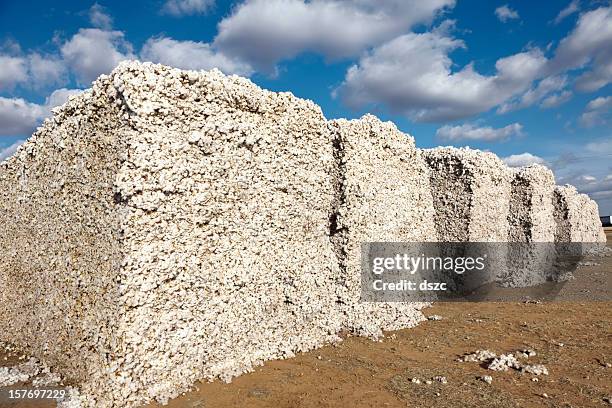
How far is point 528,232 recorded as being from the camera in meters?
15.9

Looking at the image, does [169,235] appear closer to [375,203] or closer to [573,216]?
[375,203]

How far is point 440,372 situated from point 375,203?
386 centimetres

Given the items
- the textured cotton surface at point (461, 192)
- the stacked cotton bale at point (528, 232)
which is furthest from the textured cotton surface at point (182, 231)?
the stacked cotton bale at point (528, 232)

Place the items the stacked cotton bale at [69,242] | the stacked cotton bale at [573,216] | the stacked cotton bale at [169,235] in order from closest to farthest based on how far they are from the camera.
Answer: the stacked cotton bale at [169,235]
the stacked cotton bale at [69,242]
the stacked cotton bale at [573,216]

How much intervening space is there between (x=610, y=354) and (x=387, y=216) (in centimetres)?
501

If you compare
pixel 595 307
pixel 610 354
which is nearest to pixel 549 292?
pixel 595 307

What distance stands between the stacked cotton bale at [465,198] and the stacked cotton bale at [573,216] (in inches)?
364

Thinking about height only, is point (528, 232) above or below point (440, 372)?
above

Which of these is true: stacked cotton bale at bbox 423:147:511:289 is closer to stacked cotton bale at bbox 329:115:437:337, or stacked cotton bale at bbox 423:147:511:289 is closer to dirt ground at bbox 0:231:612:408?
stacked cotton bale at bbox 329:115:437:337

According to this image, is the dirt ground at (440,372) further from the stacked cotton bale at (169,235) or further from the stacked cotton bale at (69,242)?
the stacked cotton bale at (69,242)

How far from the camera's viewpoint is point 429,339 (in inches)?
362

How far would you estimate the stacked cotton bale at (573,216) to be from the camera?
21.5 meters

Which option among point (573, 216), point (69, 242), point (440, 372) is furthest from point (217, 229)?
point (573, 216)

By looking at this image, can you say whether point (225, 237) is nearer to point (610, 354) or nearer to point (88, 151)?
point (88, 151)
